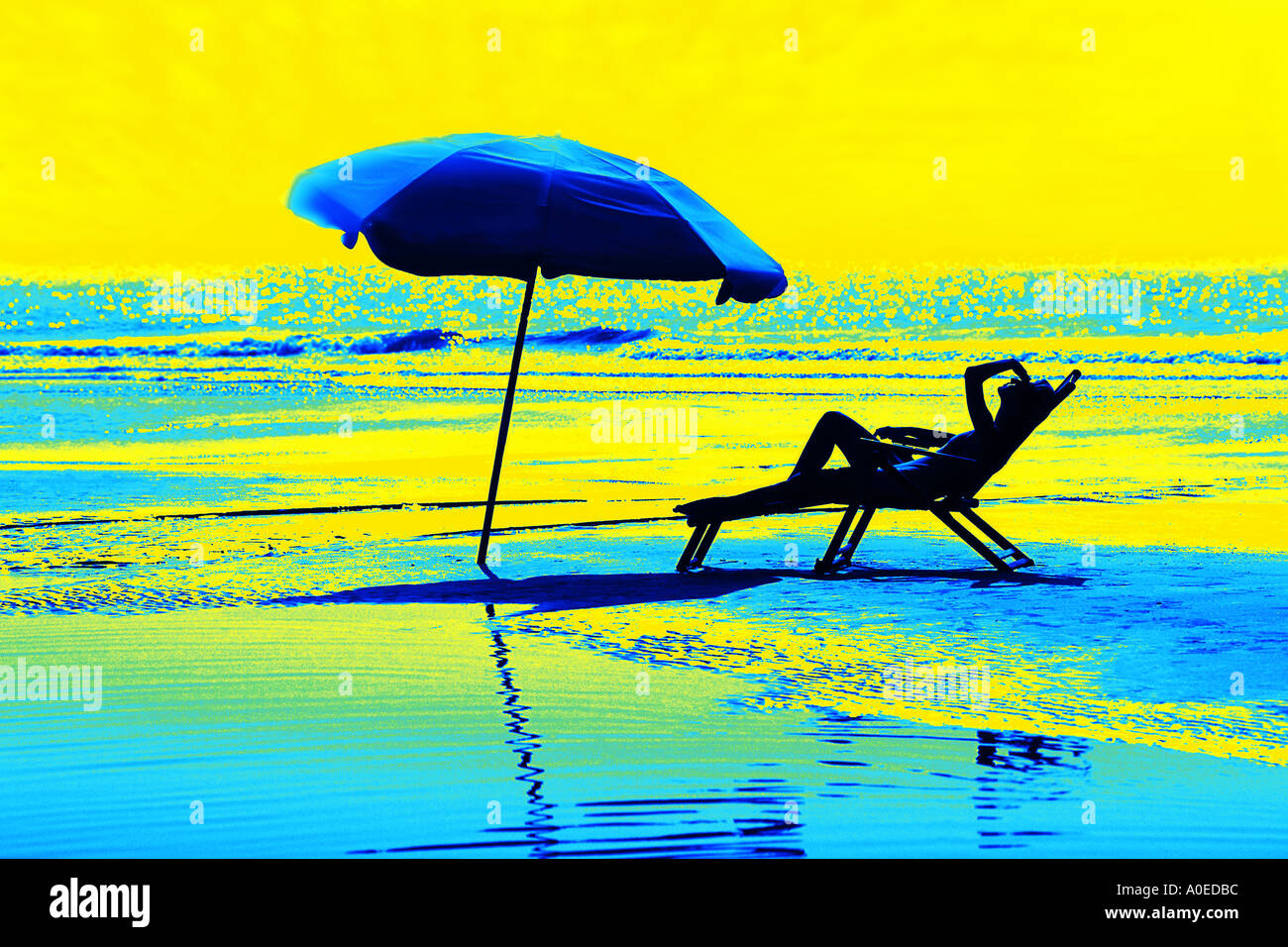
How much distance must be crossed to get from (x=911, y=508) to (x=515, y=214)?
3.05 metres

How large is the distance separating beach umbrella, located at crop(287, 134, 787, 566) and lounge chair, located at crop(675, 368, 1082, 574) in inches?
54.2

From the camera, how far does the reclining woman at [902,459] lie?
10.0m

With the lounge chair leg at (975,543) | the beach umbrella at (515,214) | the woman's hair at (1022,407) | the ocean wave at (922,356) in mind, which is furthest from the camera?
the ocean wave at (922,356)

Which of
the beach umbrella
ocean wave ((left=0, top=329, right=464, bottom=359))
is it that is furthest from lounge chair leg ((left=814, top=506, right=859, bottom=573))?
ocean wave ((left=0, top=329, right=464, bottom=359))

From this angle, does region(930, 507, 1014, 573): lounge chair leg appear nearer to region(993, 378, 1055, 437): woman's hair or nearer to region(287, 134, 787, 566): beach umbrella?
region(993, 378, 1055, 437): woman's hair

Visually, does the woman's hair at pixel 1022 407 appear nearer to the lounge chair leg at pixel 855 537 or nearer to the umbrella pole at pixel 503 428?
the lounge chair leg at pixel 855 537

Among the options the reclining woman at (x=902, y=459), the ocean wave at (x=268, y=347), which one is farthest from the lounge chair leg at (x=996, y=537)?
the ocean wave at (x=268, y=347)

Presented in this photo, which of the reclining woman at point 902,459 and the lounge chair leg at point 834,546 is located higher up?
the reclining woman at point 902,459

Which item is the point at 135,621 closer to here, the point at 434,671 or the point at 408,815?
the point at 434,671

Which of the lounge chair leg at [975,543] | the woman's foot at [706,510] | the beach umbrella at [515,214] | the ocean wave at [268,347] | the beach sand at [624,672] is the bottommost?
the beach sand at [624,672]

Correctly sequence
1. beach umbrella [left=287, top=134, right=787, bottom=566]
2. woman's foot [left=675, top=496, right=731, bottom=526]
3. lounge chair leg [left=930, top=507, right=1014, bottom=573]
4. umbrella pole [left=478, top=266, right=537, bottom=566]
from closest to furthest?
beach umbrella [left=287, top=134, right=787, bottom=566]
lounge chair leg [left=930, top=507, right=1014, bottom=573]
woman's foot [left=675, top=496, right=731, bottom=526]
umbrella pole [left=478, top=266, right=537, bottom=566]

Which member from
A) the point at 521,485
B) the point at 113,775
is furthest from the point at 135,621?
the point at 521,485

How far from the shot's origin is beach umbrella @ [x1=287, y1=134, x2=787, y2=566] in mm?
9758

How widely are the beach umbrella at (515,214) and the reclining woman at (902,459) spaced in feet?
3.80
